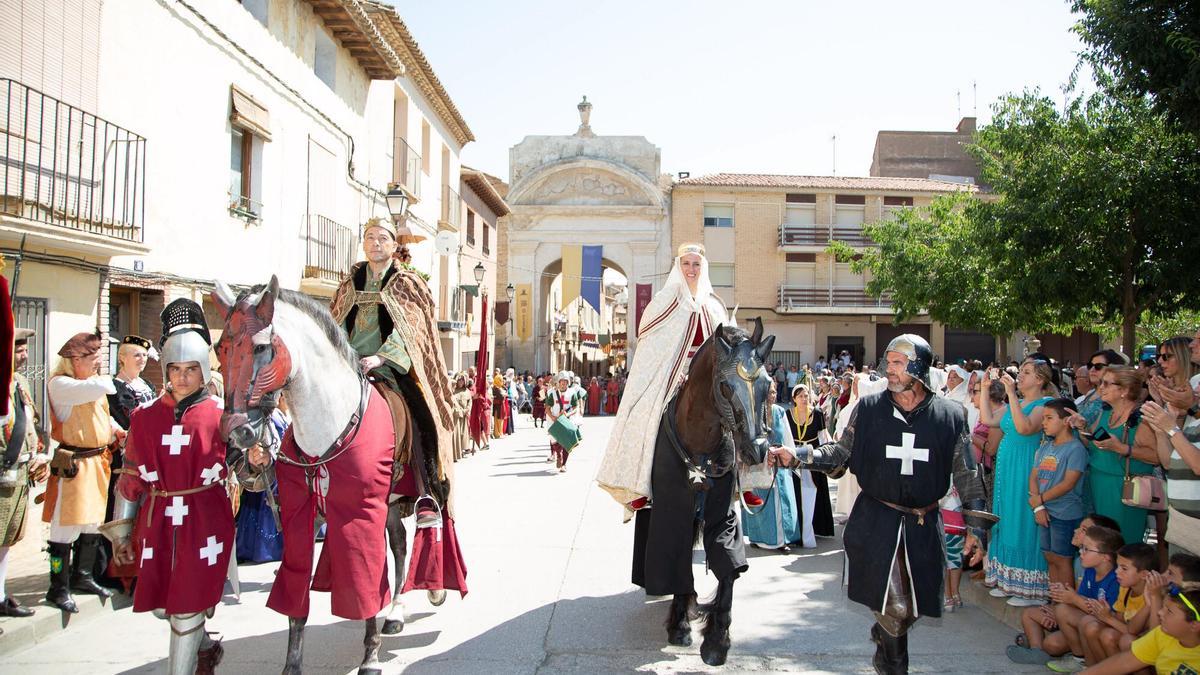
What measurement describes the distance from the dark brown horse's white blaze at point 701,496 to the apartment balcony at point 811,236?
111 feet

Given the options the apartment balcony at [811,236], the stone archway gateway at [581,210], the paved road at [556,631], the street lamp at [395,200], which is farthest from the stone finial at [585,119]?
the paved road at [556,631]

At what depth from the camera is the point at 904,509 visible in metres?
4.38

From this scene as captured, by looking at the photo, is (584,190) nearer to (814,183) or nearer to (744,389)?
(814,183)

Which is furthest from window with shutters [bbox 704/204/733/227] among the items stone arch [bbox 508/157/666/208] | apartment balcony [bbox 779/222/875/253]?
apartment balcony [bbox 779/222/875/253]

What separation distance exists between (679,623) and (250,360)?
294cm

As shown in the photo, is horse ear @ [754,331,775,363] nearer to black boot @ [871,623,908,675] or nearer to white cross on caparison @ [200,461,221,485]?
black boot @ [871,623,908,675]

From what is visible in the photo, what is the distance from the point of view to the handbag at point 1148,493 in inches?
203

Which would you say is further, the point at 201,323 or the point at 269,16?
the point at 269,16

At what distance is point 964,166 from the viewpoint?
147 ft

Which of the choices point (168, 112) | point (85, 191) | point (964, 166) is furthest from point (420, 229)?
point (964, 166)

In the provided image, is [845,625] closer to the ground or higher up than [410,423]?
closer to the ground

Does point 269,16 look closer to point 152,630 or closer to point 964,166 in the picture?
point 152,630

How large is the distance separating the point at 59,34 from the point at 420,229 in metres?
12.6

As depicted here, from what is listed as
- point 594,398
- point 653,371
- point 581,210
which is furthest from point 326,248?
point 581,210
